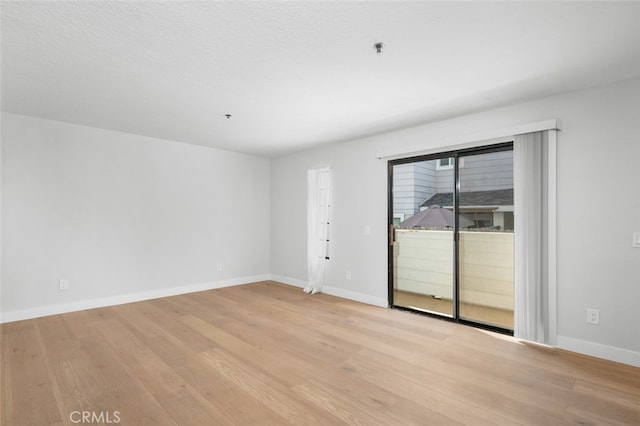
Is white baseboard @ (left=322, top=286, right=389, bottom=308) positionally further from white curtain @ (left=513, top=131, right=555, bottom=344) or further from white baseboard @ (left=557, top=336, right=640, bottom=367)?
white baseboard @ (left=557, top=336, right=640, bottom=367)

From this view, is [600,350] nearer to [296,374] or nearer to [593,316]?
[593,316]

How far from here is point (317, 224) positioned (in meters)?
5.36

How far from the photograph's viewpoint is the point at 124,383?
236cm

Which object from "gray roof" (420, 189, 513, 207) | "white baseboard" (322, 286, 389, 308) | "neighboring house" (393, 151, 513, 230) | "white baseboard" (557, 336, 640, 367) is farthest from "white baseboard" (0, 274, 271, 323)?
"white baseboard" (557, 336, 640, 367)

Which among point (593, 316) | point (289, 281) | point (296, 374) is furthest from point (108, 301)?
point (593, 316)

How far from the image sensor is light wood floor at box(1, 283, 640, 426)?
79.4 inches

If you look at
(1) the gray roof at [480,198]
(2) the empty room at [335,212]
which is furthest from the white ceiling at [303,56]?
(1) the gray roof at [480,198]

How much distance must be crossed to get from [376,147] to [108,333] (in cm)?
401

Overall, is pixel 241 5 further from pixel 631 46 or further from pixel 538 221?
pixel 538 221

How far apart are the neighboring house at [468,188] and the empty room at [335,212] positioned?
3 centimetres

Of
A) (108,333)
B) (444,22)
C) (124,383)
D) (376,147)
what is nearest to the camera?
(444,22)

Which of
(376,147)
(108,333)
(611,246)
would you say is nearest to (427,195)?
(376,147)

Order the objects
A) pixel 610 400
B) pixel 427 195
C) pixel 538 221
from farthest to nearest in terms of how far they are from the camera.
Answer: pixel 427 195 < pixel 538 221 < pixel 610 400

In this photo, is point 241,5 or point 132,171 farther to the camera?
point 132,171
